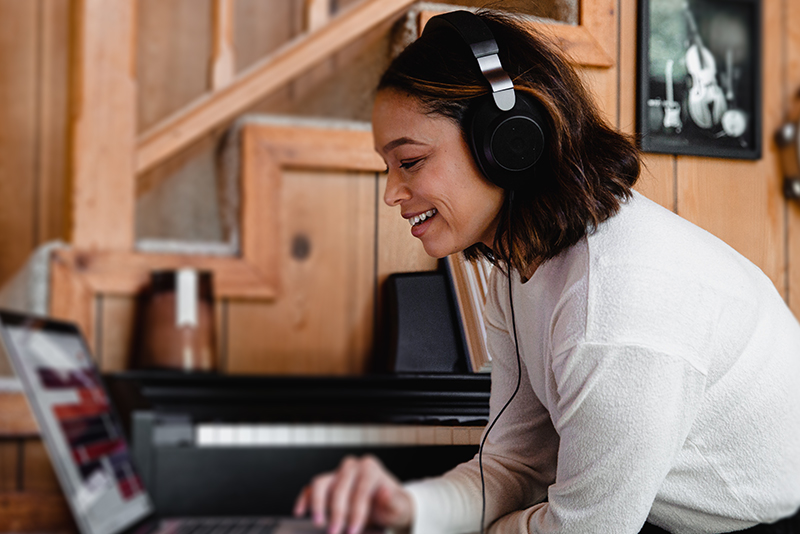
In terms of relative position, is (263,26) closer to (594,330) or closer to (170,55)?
(170,55)

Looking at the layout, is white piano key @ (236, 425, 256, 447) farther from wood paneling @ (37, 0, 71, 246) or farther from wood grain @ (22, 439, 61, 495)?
wood paneling @ (37, 0, 71, 246)

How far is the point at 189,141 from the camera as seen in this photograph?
49.0 inches

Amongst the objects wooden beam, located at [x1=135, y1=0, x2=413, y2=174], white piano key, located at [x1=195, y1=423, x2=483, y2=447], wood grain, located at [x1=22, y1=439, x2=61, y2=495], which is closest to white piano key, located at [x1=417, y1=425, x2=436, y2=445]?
white piano key, located at [x1=195, y1=423, x2=483, y2=447]

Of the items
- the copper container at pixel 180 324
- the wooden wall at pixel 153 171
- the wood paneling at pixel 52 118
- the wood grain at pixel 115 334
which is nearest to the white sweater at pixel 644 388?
the wooden wall at pixel 153 171

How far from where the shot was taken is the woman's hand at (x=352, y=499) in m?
0.14

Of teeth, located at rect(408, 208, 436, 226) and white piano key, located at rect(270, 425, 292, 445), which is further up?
teeth, located at rect(408, 208, 436, 226)

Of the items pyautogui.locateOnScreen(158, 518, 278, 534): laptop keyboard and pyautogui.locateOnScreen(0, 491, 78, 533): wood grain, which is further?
pyautogui.locateOnScreen(0, 491, 78, 533): wood grain

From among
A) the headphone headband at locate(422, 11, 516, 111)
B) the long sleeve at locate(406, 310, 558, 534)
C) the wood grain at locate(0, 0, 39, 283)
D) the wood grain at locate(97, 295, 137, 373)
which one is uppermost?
the wood grain at locate(0, 0, 39, 283)

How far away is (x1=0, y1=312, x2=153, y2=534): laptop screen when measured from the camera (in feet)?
2.93

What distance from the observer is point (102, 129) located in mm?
1248

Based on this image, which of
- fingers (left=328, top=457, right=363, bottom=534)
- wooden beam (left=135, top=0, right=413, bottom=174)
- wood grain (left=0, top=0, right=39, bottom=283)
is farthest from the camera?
wood grain (left=0, top=0, right=39, bottom=283)

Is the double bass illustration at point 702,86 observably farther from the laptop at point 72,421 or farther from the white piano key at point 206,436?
the laptop at point 72,421

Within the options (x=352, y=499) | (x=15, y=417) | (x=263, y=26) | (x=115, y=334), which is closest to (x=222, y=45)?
(x=263, y=26)

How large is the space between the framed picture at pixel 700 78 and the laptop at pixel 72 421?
77 centimetres
